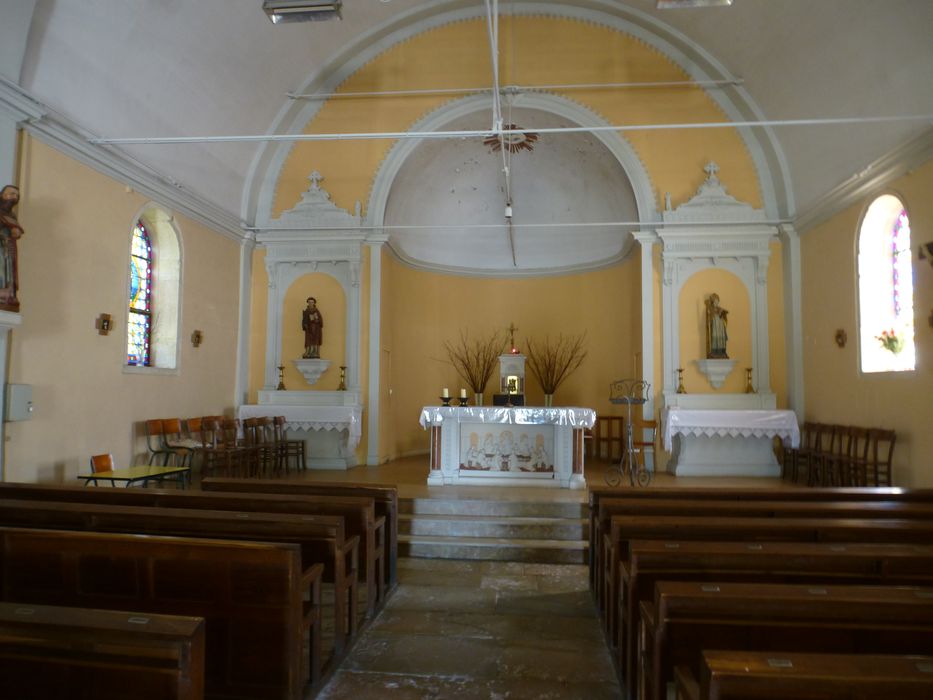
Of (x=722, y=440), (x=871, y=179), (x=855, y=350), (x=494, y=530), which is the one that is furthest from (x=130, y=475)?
(x=871, y=179)

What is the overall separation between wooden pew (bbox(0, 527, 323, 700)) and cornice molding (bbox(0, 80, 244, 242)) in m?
4.19

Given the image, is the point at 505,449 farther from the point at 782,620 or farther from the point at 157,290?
the point at 782,620

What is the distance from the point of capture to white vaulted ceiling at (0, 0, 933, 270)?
5.70m

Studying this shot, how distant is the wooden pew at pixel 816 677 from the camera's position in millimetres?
1312

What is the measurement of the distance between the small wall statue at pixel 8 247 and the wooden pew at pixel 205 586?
3.17 m

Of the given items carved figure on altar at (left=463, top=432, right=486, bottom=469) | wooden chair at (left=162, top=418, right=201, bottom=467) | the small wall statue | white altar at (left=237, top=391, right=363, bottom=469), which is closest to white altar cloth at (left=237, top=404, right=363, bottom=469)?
white altar at (left=237, top=391, right=363, bottom=469)

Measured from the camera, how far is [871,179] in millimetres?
6602

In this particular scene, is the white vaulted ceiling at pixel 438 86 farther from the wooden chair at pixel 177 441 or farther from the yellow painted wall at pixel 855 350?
the wooden chair at pixel 177 441

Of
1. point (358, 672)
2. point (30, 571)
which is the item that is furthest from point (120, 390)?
point (358, 672)

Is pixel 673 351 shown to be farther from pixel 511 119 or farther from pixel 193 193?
pixel 193 193

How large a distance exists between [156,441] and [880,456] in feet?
25.7

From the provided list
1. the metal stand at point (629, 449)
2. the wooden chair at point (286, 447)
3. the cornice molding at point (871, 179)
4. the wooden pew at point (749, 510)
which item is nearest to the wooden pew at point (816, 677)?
the wooden pew at point (749, 510)

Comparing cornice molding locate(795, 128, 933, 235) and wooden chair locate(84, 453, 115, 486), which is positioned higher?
cornice molding locate(795, 128, 933, 235)

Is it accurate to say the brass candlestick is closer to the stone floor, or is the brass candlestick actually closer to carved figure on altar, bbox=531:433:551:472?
carved figure on altar, bbox=531:433:551:472
